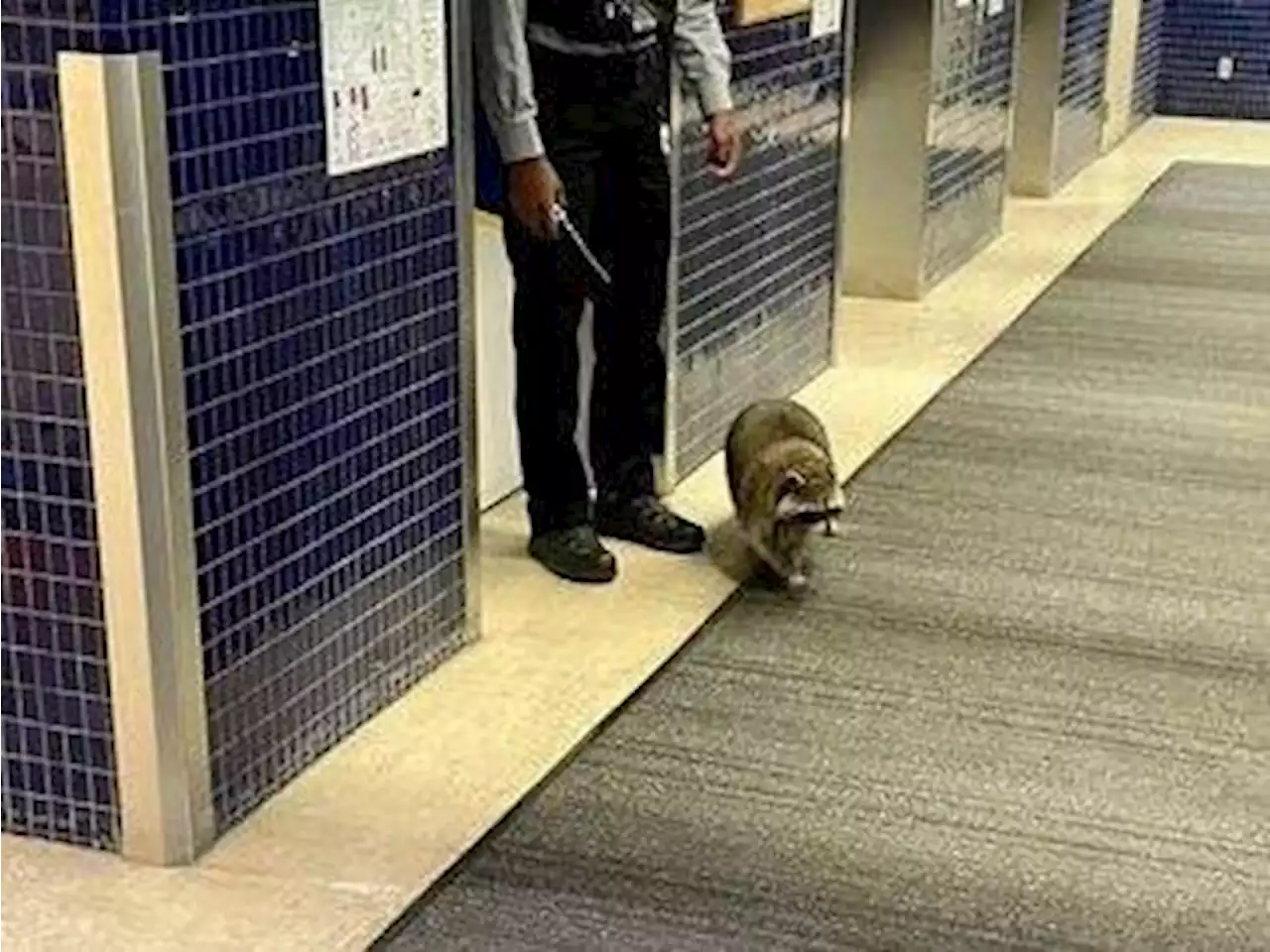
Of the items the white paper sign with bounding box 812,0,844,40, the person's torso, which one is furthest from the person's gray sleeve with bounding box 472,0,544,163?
the white paper sign with bounding box 812,0,844,40

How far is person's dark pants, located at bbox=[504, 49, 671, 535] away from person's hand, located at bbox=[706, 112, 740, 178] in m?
0.17

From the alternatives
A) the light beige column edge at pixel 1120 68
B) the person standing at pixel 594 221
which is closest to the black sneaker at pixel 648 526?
the person standing at pixel 594 221

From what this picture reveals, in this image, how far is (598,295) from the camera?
10.7 feet

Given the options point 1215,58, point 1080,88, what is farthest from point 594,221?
point 1215,58

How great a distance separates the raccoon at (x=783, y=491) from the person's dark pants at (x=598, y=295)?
22cm

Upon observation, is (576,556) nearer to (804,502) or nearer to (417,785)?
(804,502)

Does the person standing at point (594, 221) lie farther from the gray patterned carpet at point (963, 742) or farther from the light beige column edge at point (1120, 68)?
the light beige column edge at point (1120, 68)

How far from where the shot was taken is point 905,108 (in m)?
5.13

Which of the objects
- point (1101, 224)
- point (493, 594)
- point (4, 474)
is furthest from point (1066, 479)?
point (1101, 224)

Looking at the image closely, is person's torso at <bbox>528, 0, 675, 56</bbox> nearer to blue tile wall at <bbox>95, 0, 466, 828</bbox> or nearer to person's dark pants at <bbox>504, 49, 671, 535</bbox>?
person's dark pants at <bbox>504, 49, 671, 535</bbox>

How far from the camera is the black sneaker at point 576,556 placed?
327cm

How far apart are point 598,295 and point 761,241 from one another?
35.4 inches

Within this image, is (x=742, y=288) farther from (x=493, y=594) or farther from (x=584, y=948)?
(x=584, y=948)

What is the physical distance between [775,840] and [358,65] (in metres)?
1.16
